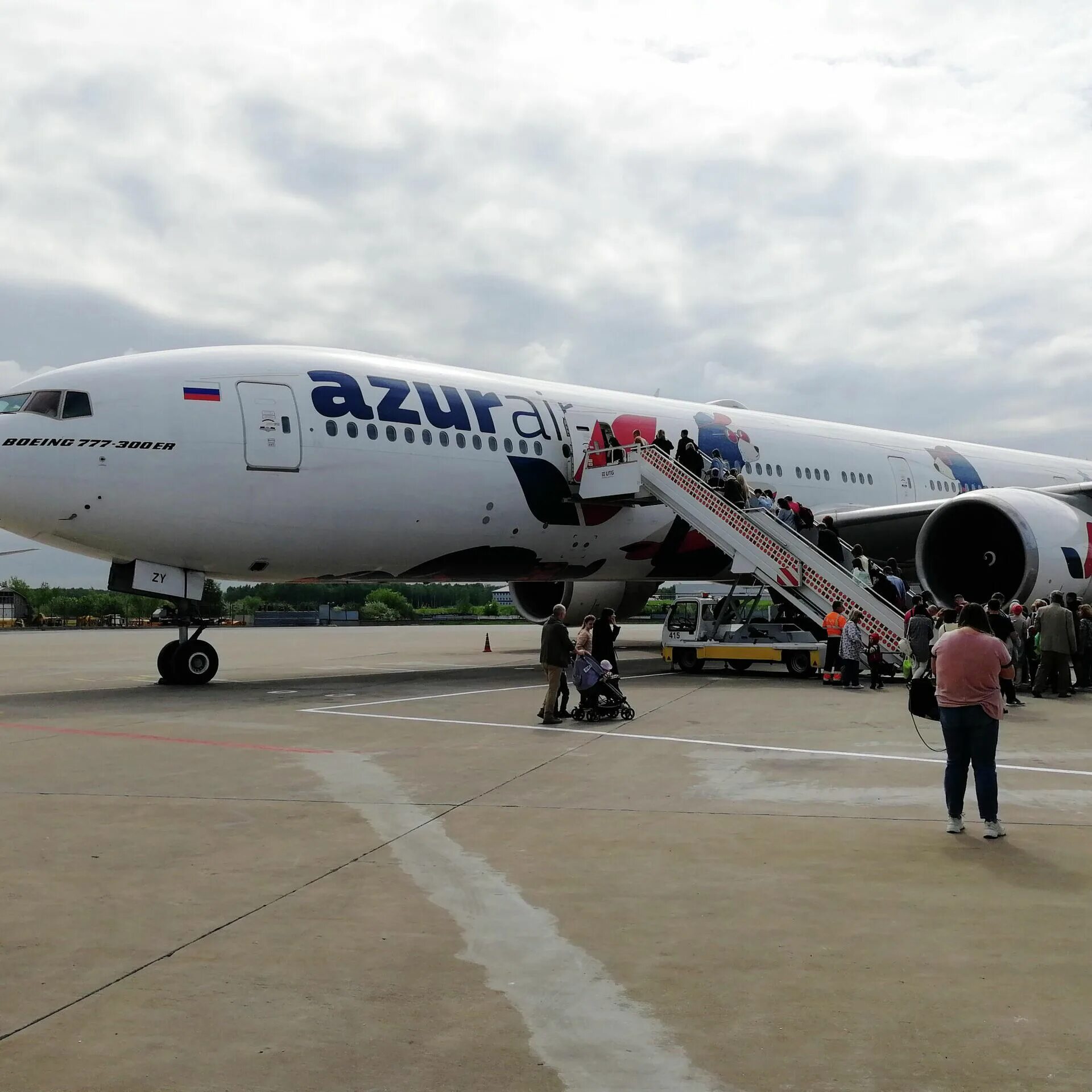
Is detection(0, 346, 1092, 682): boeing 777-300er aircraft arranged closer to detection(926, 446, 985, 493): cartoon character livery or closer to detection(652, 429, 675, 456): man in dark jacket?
detection(652, 429, 675, 456): man in dark jacket

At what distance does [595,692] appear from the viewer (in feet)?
35.1

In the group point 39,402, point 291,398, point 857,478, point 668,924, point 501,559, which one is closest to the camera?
point 668,924

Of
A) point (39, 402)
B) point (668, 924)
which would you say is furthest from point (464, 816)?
point (39, 402)

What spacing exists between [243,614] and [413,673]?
174 ft

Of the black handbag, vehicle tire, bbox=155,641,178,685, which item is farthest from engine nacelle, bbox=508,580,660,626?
the black handbag

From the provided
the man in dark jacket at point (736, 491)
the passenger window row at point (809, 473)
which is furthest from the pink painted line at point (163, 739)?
the passenger window row at point (809, 473)

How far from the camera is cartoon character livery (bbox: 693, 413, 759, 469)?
59.2 ft

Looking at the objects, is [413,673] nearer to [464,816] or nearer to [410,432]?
[410,432]

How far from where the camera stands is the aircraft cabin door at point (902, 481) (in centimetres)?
2094

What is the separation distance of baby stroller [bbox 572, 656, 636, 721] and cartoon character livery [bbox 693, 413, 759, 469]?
787 centimetres

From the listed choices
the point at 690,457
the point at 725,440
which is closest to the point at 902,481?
the point at 725,440

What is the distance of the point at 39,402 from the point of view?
12.5 metres

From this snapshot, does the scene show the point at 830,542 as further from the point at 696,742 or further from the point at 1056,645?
the point at 696,742

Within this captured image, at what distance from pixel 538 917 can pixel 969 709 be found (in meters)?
2.81
